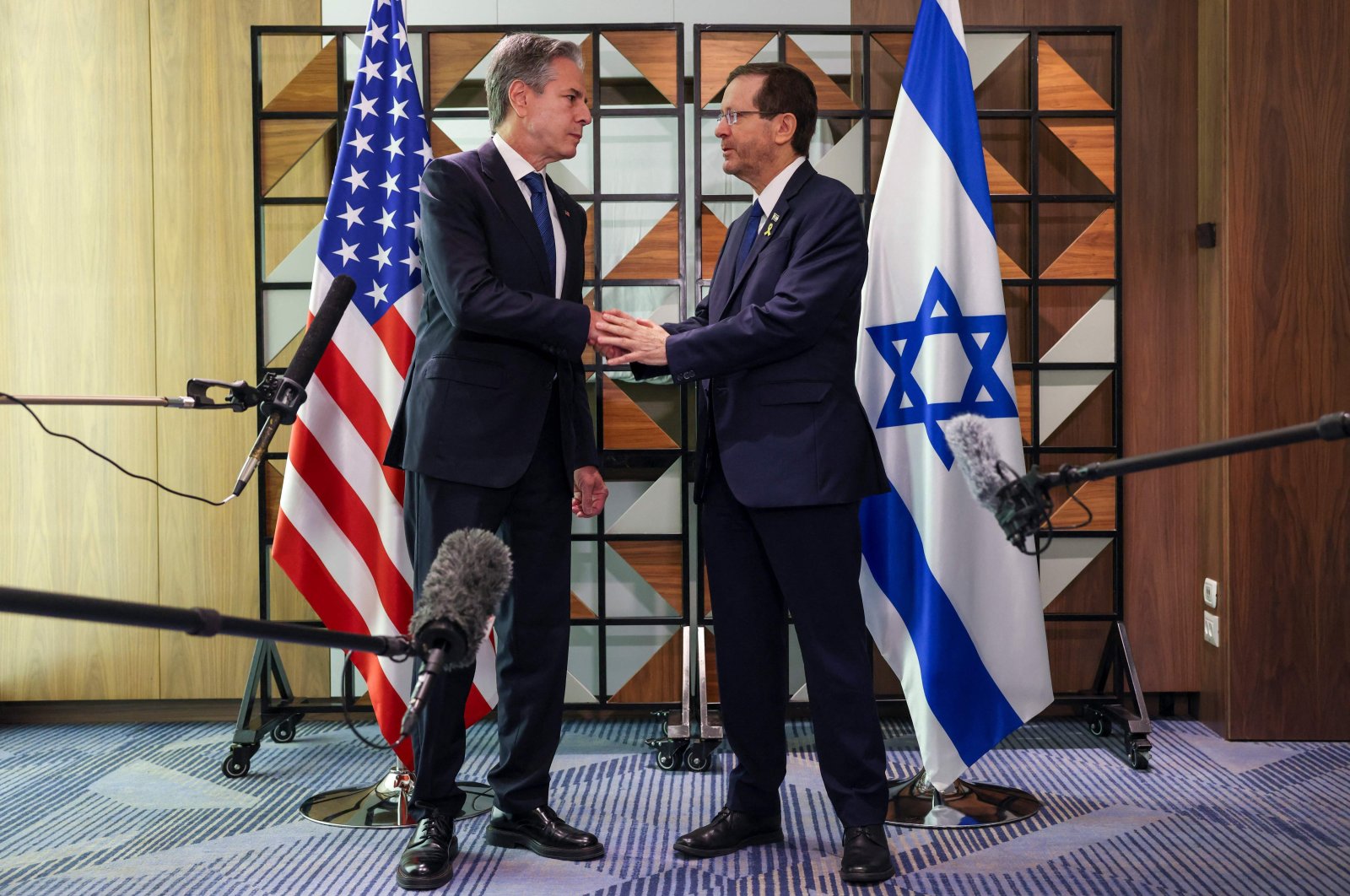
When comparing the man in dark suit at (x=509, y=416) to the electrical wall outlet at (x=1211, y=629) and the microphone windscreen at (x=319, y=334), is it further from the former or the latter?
the electrical wall outlet at (x=1211, y=629)

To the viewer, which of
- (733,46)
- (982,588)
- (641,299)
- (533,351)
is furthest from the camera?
(641,299)

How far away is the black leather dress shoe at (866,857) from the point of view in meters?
2.16

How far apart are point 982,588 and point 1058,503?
0.83 m

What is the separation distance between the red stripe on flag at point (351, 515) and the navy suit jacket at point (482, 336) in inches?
19.0

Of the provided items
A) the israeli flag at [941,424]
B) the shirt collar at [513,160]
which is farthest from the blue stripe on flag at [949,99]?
the shirt collar at [513,160]

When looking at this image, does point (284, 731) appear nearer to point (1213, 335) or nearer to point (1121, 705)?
point (1121, 705)

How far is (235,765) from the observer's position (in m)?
A: 2.93

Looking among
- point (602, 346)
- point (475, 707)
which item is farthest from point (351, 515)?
point (602, 346)

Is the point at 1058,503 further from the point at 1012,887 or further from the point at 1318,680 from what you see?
the point at 1012,887

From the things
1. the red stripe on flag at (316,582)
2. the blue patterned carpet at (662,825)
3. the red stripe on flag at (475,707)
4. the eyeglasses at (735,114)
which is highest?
the eyeglasses at (735,114)

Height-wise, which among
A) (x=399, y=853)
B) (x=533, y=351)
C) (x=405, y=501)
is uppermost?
(x=533, y=351)

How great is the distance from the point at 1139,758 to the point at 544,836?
1.69 metres

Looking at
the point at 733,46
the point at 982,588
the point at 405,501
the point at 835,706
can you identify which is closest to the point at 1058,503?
the point at 982,588

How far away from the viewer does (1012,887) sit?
2.13 meters
